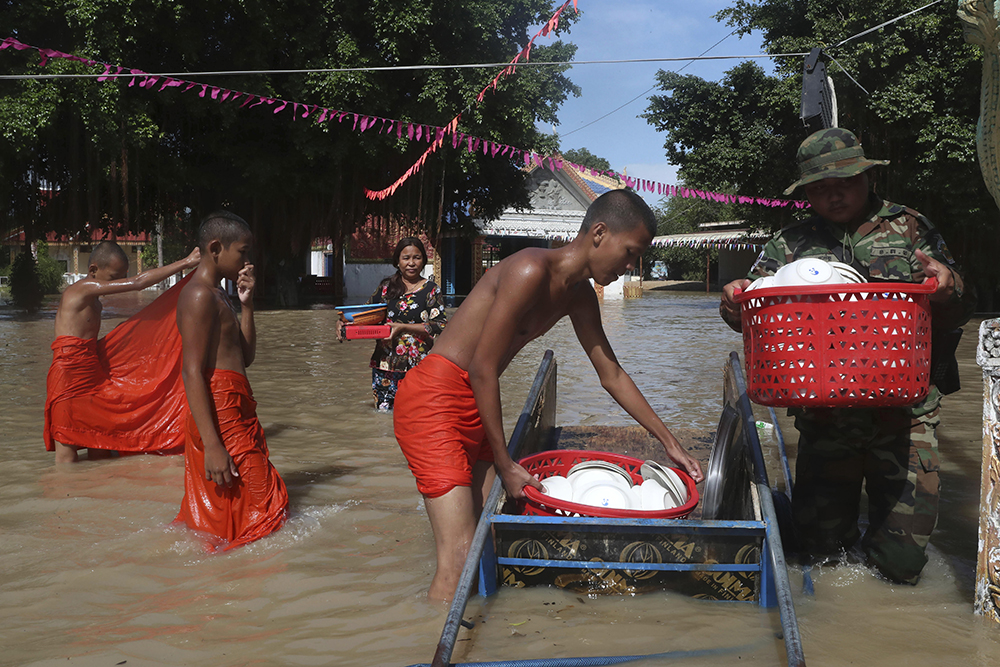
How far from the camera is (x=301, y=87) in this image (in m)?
19.0

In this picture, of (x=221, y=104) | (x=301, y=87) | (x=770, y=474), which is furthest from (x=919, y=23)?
(x=770, y=474)

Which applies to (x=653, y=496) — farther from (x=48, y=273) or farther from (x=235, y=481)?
(x=48, y=273)

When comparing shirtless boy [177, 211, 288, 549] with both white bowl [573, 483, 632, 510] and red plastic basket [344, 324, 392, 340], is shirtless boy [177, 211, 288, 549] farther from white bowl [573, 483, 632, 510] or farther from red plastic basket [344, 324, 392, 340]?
red plastic basket [344, 324, 392, 340]

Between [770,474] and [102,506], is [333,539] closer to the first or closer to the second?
[102,506]

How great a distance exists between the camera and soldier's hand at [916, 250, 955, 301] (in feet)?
10.0

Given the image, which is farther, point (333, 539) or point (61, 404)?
point (61, 404)

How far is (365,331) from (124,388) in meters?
1.76

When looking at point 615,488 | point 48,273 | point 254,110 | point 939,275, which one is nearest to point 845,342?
point 939,275

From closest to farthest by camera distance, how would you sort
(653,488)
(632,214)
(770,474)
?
(632,214), (653,488), (770,474)

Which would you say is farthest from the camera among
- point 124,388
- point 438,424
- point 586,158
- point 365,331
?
point 586,158

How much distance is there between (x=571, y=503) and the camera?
294 cm

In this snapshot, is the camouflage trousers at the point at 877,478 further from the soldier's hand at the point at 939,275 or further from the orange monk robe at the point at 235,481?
the orange monk robe at the point at 235,481

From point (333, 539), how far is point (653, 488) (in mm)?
1742

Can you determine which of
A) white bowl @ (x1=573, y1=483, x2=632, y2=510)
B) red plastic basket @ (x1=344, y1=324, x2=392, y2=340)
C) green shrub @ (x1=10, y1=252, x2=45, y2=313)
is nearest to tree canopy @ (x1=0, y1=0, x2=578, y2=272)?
green shrub @ (x1=10, y1=252, x2=45, y2=313)
